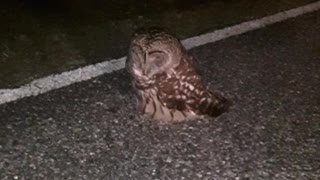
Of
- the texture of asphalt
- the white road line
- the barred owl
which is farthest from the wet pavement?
the barred owl

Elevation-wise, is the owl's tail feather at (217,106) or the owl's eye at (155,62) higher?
the owl's eye at (155,62)

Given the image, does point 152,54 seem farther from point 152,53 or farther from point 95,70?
point 95,70

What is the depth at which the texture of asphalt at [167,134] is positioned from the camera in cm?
158

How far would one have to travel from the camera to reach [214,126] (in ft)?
5.76

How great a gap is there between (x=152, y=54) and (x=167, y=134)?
225 millimetres

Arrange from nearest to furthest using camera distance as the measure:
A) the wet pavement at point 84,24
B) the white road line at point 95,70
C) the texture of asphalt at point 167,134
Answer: the texture of asphalt at point 167,134 → the white road line at point 95,70 → the wet pavement at point 84,24

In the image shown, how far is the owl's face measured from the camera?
1.63 metres

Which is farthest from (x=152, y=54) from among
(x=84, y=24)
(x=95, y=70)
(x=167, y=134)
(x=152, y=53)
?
(x=84, y=24)

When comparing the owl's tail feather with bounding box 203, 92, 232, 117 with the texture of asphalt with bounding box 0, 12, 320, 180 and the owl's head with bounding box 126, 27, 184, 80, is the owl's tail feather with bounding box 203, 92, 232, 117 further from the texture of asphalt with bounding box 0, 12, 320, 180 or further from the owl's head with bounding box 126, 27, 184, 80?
the owl's head with bounding box 126, 27, 184, 80

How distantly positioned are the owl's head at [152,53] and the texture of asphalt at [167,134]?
17cm

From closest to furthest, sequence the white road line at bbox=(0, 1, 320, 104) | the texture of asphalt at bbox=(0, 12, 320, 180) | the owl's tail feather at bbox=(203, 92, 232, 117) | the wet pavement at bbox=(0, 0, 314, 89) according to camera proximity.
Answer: the texture of asphalt at bbox=(0, 12, 320, 180), the owl's tail feather at bbox=(203, 92, 232, 117), the white road line at bbox=(0, 1, 320, 104), the wet pavement at bbox=(0, 0, 314, 89)

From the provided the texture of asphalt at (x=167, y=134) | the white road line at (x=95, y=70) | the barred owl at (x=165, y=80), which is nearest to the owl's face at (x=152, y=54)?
the barred owl at (x=165, y=80)

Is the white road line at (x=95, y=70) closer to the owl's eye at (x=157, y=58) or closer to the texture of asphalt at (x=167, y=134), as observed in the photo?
the texture of asphalt at (x=167, y=134)

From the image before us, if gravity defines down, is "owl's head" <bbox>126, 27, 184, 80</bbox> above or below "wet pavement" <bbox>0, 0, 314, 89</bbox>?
above
